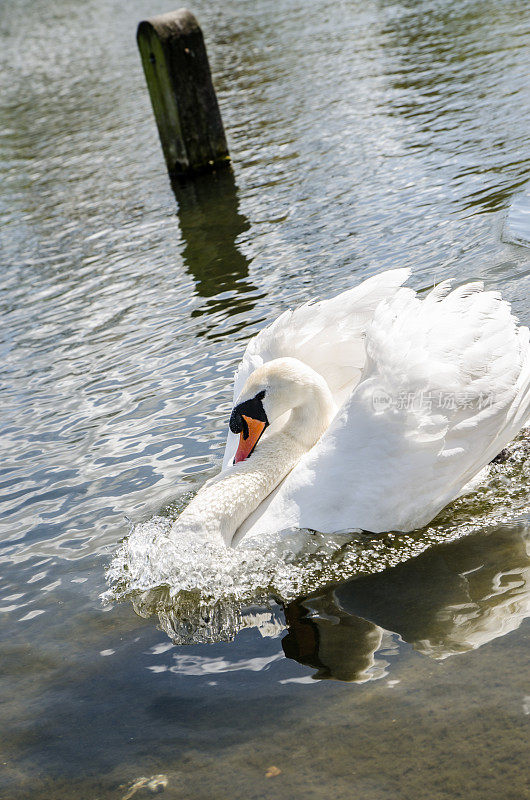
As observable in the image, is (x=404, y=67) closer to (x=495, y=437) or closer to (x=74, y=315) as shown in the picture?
(x=74, y=315)

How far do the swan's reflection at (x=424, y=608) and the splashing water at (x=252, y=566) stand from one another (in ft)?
0.38

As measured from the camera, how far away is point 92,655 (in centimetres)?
358

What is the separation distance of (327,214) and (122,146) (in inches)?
219

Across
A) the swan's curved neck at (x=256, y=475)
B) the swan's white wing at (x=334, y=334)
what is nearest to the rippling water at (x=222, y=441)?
the swan's curved neck at (x=256, y=475)

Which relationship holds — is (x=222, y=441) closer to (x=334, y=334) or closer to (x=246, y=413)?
(x=246, y=413)

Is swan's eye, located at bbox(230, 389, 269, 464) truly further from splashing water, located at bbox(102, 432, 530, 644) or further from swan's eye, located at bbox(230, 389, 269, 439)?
splashing water, located at bbox(102, 432, 530, 644)

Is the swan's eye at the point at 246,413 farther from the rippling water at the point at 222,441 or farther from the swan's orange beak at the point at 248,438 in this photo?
the rippling water at the point at 222,441

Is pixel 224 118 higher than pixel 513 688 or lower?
higher

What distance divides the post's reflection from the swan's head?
2.38 metres

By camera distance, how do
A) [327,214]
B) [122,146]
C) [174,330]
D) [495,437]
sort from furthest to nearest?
1. [122,146]
2. [327,214]
3. [174,330]
4. [495,437]

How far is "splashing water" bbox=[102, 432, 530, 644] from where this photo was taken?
3.77m

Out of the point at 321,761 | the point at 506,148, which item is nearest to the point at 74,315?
the point at 506,148

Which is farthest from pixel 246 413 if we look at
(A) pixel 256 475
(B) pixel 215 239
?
(B) pixel 215 239

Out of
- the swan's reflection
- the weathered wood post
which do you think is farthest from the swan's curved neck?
the weathered wood post
